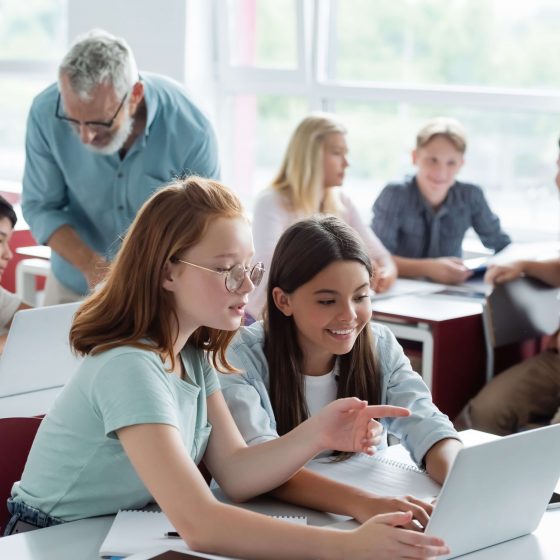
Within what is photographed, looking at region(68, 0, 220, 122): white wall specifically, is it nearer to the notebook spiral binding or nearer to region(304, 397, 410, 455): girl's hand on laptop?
the notebook spiral binding

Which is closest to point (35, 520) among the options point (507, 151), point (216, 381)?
point (216, 381)

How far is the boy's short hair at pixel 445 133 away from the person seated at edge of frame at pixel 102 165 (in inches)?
52.6

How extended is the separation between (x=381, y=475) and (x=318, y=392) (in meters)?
0.24

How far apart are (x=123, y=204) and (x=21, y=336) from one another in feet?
3.02

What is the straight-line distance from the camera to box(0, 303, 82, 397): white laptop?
7.52 ft

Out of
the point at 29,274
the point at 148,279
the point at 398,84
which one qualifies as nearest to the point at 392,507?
the point at 148,279

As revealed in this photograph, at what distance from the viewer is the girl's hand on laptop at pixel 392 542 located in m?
1.39

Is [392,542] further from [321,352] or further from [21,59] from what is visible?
[21,59]

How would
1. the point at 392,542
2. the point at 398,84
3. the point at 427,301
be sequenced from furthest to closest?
1. the point at 398,84
2. the point at 427,301
3. the point at 392,542

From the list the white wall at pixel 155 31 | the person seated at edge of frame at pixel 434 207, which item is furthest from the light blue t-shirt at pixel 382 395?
the white wall at pixel 155 31

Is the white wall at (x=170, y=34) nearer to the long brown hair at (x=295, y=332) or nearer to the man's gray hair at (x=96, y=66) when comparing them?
the man's gray hair at (x=96, y=66)

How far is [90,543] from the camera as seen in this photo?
5.09 feet

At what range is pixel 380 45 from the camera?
5.26 meters

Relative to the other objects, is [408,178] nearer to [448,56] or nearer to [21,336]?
[448,56]
